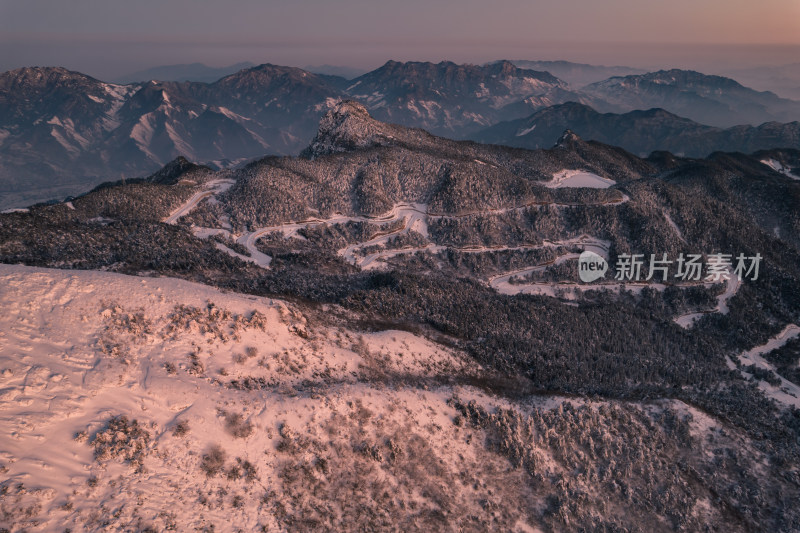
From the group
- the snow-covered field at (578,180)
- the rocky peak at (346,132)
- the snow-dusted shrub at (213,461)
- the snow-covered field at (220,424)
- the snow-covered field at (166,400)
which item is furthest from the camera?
the rocky peak at (346,132)

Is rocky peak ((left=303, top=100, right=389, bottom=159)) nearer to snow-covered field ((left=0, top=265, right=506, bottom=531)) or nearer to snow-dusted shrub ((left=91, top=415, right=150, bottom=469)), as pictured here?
snow-covered field ((left=0, top=265, right=506, bottom=531))

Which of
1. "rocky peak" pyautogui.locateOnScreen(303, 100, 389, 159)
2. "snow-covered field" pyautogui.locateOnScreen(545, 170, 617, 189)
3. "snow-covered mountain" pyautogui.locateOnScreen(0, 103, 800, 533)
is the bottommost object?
"snow-covered mountain" pyautogui.locateOnScreen(0, 103, 800, 533)

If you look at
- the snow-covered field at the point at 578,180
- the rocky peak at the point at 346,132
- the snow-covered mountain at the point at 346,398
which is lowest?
the snow-covered mountain at the point at 346,398

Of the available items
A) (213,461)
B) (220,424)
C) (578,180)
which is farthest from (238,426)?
(578,180)

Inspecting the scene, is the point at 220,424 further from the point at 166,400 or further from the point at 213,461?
the point at 166,400

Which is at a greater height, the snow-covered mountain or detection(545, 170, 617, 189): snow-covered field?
detection(545, 170, 617, 189): snow-covered field

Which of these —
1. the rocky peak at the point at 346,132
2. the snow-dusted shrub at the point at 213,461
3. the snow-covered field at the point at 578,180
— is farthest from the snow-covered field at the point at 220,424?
the rocky peak at the point at 346,132

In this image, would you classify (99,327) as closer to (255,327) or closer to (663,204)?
(255,327)

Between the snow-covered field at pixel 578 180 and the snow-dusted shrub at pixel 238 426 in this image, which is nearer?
the snow-dusted shrub at pixel 238 426

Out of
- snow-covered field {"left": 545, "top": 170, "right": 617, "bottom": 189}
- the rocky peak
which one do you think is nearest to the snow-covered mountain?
snow-covered field {"left": 545, "top": 170, "right": 617, "bottom": 189}

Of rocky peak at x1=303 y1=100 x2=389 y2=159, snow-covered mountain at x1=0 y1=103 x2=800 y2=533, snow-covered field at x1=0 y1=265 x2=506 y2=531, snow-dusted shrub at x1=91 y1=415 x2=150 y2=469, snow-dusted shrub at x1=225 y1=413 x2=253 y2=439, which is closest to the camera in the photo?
snow-covered field at x1=0 y1=265 x2=506 y2=531

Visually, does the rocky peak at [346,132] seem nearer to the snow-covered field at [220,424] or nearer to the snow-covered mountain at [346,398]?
the snow-covered mountain at [346,398]

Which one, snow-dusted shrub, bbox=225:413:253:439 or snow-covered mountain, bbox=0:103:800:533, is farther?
snow-dusted shrub, bbox=225:413:253:439
